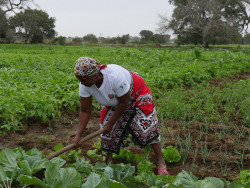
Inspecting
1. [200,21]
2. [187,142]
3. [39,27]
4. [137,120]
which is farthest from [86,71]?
[39,27]

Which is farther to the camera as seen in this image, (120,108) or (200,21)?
(200,21)

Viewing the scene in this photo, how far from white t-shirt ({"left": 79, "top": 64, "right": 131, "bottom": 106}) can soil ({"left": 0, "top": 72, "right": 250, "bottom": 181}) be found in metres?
0.89

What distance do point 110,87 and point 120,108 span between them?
210mm

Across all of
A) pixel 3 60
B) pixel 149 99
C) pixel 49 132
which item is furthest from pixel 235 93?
pixel 3 60

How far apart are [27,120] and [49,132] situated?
42 centimetres

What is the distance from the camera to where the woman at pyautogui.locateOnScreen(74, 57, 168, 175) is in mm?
2291

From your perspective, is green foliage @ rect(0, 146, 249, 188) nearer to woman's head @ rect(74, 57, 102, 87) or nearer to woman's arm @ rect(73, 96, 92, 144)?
woman's arm @ rect(73, 96, 92, 144)

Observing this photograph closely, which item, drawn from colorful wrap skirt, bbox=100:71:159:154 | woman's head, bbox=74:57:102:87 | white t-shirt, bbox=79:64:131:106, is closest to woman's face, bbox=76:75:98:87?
woman's head, bbox=74:57:102:87

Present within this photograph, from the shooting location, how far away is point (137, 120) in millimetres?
2555

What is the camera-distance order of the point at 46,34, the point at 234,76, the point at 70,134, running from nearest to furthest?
the point at 70,134 → the point at 234,76 → the point at 46,34

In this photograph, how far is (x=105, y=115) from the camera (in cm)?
263

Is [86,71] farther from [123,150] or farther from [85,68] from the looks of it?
[123,150]

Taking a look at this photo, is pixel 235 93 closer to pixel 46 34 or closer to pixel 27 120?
pixel 27 120

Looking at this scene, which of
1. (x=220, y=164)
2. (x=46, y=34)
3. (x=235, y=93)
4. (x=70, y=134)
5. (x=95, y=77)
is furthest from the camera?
(x=46, y=34)
